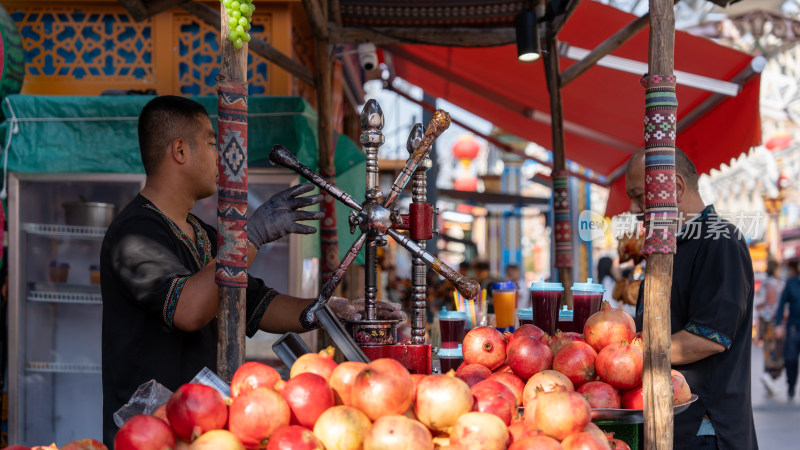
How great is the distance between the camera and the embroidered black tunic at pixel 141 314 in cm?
208

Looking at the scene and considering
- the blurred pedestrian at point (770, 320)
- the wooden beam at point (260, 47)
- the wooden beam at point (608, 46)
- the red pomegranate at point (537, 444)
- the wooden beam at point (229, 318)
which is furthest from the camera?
the blurred pedestrian at point (770, 320)

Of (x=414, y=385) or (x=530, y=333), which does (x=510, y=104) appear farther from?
(x=414, y=385)

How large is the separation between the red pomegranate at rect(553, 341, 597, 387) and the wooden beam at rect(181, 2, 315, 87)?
9.01 ft

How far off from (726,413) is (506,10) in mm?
2496

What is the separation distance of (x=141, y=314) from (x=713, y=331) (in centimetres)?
183

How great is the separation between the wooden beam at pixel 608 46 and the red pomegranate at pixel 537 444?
3.05 metres

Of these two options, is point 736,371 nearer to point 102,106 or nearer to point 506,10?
point 506,10

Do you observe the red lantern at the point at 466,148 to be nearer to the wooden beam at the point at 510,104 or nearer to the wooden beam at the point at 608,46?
the wooden beam at the point at 510,104

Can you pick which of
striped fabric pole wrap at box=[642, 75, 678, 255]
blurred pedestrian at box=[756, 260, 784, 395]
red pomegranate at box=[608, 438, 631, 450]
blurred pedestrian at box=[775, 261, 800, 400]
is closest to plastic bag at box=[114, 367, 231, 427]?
red pomegranate at box=[608, 438, 631, 450]

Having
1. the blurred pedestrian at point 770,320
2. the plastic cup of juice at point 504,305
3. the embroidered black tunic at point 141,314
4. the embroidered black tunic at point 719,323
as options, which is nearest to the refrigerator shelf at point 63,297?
the embroidered black tunic at point 141,314

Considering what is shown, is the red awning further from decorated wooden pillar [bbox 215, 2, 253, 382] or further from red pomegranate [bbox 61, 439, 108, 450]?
red pomegranate [bbox 61, 439, 108, 450]

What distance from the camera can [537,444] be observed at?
A: 4.57 ft

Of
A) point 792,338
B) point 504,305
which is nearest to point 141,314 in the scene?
point 504,305

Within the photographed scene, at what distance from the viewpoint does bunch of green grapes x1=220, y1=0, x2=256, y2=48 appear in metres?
1.72
